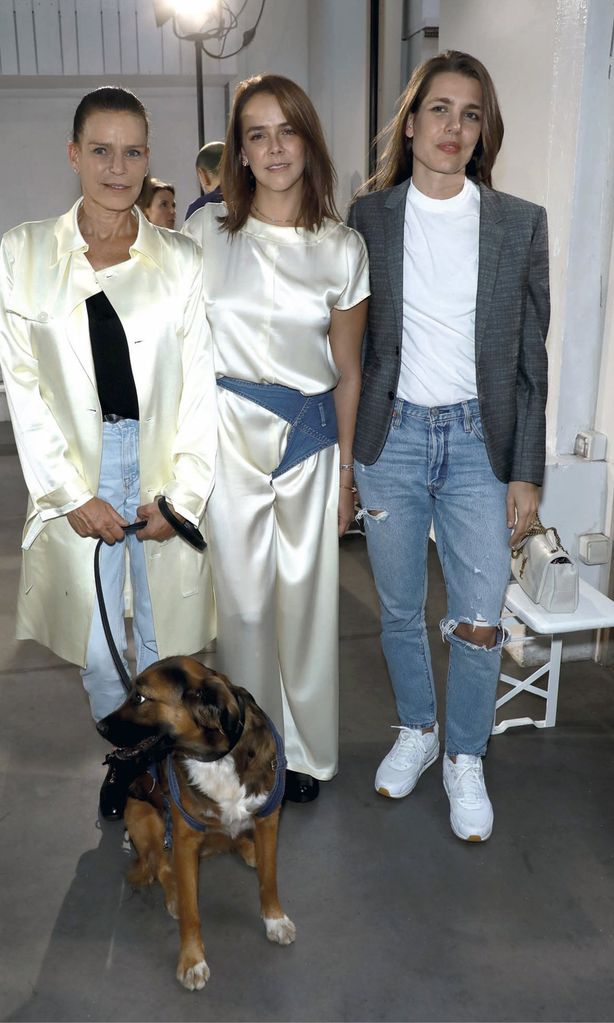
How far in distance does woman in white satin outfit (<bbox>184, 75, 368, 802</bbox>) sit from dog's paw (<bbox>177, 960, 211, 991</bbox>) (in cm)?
68

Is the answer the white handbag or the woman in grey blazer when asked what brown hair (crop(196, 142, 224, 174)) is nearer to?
the woman in grey blazer

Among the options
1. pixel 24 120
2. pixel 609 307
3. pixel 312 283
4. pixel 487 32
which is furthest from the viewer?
pixel 24 120

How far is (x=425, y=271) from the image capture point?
217 centimetres

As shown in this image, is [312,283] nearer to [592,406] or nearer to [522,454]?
[522,454]

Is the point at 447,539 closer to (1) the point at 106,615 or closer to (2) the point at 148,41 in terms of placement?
(1) the point at 106,615

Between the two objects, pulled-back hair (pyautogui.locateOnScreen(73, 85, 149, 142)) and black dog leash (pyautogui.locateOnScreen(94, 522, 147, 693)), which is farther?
black dog leash (pyautogui.locateOnScreen(94, 522, 147, 693))

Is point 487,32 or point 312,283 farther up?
point 487,32

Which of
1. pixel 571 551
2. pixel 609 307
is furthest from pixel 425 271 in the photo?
pixel 571 551

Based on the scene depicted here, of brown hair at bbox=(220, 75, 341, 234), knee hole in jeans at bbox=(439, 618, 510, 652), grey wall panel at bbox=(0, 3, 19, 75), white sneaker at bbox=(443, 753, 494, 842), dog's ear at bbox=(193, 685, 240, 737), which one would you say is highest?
grey wall panel at bbox=(0, 3, 19, 75)

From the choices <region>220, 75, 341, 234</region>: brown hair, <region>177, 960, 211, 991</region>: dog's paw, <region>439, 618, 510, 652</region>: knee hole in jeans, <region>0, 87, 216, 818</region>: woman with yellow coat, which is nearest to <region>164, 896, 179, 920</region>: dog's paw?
<region>177, 960, 211, 991</region>: dog's paw

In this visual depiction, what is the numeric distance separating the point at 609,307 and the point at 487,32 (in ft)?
4.05

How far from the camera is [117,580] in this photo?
2.37 meters

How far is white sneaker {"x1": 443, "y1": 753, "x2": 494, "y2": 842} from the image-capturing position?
241 centimetres

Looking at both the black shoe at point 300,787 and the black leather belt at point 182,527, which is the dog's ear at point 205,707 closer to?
the black leather belt at point 182,527
